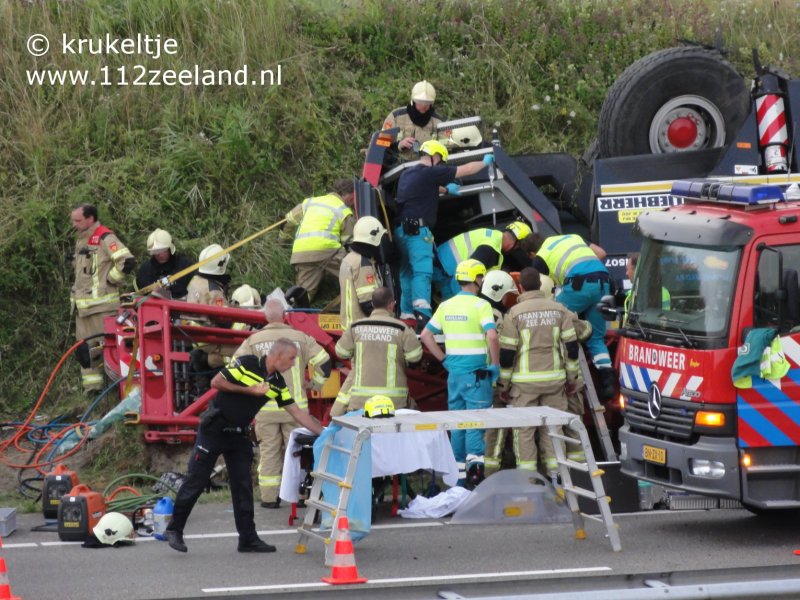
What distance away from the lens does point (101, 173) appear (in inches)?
620

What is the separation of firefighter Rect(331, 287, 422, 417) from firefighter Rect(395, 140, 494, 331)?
4.61 feet

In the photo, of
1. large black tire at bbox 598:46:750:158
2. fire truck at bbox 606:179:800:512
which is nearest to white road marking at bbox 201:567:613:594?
fire truck at bbox 606:179:800:512

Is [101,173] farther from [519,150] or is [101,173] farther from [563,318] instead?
[563,318]

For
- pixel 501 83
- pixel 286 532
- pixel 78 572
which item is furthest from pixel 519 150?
pixel 78 572

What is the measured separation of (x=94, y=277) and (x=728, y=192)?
706cm

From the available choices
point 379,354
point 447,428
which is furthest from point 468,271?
point 447,428

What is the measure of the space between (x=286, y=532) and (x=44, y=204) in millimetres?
6564

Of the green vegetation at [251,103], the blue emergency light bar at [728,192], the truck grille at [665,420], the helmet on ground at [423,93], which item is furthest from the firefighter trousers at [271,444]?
the helmet on ground at [423,93]

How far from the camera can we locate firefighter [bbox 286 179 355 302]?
1323 cm

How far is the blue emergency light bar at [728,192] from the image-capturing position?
372 inches

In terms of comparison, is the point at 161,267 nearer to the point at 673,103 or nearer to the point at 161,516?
the point at 161,516

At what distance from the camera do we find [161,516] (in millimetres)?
10102

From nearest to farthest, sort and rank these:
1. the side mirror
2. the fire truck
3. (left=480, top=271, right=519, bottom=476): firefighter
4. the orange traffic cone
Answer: the orange traffic cone
the fire truck
the side mirror
(left=480, top=271, right=519, bottom=476): firefighter

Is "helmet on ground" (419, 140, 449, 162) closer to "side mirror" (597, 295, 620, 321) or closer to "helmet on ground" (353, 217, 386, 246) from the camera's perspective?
"helmet on ground" (353, 217, 386, 246)
